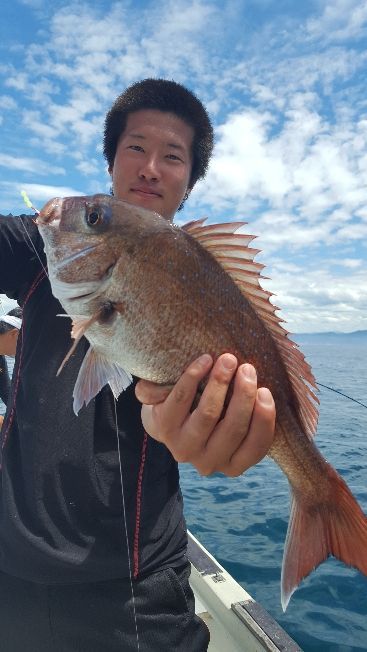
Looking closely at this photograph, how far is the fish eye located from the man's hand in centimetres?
76

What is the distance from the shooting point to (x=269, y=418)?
1.94 meters

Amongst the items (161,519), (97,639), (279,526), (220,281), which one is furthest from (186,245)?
(279,526)

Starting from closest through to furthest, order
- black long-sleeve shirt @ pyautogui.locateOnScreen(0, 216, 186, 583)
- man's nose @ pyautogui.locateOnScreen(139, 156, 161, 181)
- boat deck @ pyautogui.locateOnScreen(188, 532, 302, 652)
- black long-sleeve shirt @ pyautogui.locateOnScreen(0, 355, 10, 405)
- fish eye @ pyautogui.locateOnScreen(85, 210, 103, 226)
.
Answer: fish eye @ pyautogui.locateOnScreen(85, 210, 103, 226) → black long-sleeve shirt @ pyautogui.locateOnScreen(0, 216, 186, 583) → man's nose @ pyautogui.locateOnScreen(139, 156, 161, 181) → boat deck @ pyautogui.locateOnScreen(188, 532, 302, 652) → black long-sleeve shirt @ pyautogui.locateOnScreen(0, 355, 10, 405)

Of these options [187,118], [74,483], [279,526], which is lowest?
[279,526]

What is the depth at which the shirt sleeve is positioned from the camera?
8.20ft

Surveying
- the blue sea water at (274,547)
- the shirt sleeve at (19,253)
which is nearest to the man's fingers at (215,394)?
the shirt sleeve at (19,253)

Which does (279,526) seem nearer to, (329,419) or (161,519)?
(161,519)

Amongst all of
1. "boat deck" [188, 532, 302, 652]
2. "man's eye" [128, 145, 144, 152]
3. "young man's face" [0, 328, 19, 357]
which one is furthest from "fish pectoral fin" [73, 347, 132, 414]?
"young man's face" [0, 328, 19, 357]

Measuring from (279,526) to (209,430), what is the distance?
717cm

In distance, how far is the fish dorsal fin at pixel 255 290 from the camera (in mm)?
2090

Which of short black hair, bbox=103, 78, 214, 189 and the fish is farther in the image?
short black hair, bbox=103, 78, 214, 189

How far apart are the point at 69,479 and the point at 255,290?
1.31 metres

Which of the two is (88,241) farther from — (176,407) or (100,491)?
A: (100,491)

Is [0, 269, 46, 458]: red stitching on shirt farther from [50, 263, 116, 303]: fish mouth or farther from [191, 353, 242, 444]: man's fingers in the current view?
[191, 353, 242, 444]: man's fingers
